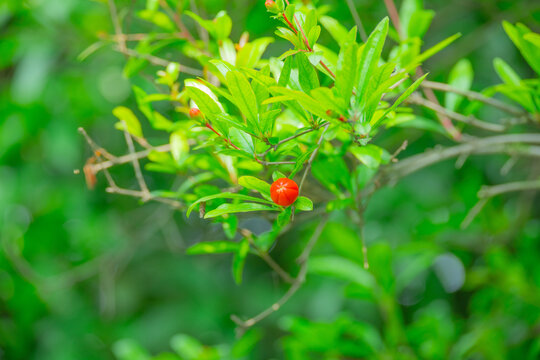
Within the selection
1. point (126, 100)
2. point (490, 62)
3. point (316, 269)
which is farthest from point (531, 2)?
point (126, 100)

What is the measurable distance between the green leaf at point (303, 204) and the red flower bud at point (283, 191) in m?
0.02

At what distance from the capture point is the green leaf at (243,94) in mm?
470

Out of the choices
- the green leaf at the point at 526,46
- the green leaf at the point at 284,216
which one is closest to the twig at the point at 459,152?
the green leaf at the point at 526,46

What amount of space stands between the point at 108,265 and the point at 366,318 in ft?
3.17

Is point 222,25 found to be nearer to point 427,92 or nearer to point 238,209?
point 238,209

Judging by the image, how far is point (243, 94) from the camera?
0.48 m

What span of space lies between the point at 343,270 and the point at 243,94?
0.68 m

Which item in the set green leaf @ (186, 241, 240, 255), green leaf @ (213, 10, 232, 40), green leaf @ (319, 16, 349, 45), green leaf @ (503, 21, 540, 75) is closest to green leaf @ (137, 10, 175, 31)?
green leaf @ (213, 10, 232, 40)

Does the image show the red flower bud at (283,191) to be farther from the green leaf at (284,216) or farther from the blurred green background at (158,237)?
the blurred green background at (158,237)

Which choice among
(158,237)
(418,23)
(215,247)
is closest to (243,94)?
(215,247)

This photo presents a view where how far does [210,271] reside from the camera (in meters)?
2.25

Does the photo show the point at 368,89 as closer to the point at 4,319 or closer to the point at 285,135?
the point at 285,135

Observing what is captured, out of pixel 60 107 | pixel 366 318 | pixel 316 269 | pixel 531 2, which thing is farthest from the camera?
pixel 366 318

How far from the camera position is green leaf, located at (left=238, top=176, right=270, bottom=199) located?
0.50m
